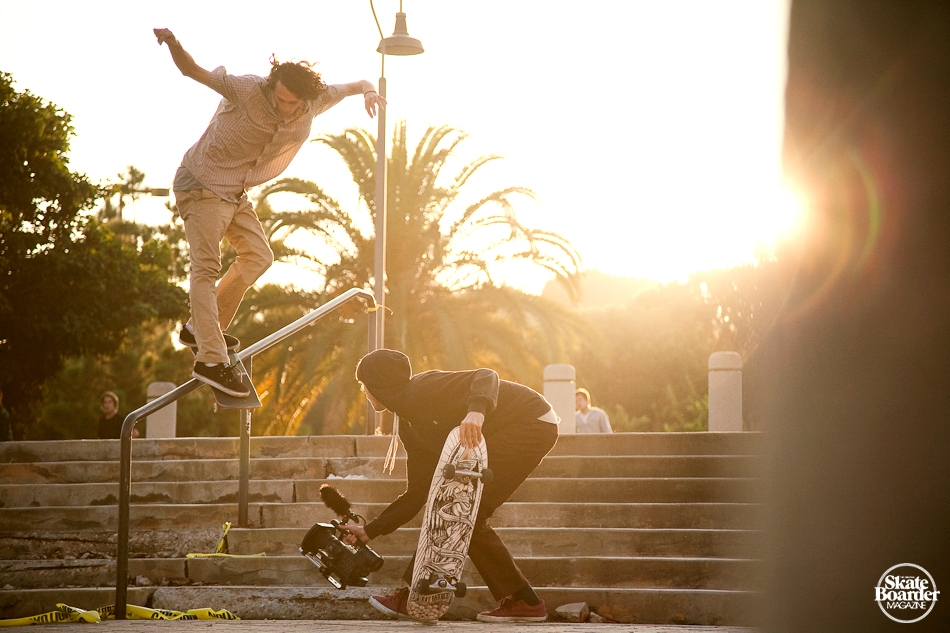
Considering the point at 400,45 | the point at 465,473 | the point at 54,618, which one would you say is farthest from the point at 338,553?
the point at 400,45

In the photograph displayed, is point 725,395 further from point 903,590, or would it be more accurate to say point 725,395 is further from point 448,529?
point 903,590

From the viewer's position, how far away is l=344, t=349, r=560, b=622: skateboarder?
196 inches

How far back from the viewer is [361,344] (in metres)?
15.6

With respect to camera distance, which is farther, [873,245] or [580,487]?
[580,487]

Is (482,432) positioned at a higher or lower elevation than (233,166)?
lower

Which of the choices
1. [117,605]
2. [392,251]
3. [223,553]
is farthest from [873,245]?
[392,251]

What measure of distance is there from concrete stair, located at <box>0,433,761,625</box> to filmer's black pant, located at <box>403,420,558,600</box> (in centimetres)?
69

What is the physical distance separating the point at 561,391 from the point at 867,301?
36.8 feet

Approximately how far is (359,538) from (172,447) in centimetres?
414

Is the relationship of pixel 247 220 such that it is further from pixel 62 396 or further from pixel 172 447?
pixel 62 396

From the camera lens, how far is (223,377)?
18.9 feet

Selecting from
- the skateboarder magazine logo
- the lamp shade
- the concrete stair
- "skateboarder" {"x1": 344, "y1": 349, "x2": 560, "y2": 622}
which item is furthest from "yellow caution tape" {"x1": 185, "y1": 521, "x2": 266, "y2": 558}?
the lamp shade

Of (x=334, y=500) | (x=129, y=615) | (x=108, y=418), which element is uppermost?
(x=108, y=418)

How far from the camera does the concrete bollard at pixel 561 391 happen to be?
12312mm
